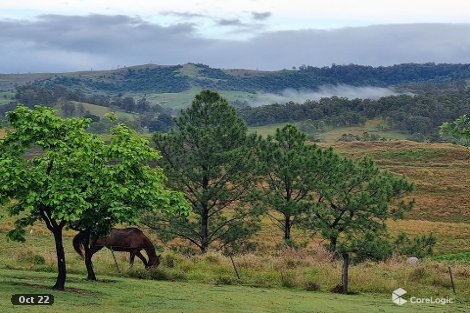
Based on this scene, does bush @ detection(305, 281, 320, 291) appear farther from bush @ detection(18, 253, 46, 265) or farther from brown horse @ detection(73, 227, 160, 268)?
bush @ detection(18, 253, 46, 265)

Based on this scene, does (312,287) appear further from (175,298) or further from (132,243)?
(132,243)

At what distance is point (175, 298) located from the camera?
74.6 feet

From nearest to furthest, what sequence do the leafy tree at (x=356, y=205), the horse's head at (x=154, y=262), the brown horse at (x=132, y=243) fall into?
the horse's head at (x=154, y=262) → the brown horse at (x=132, y=243) → the leafy tree at (x=356, y=205)

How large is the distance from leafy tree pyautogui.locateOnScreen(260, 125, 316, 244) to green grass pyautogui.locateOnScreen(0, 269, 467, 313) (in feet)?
53.5

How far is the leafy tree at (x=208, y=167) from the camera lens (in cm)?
4350

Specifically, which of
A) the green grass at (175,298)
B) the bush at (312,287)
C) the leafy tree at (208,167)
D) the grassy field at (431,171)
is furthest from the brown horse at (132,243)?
the grassy field at (431,171)

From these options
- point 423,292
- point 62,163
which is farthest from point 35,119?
point 423,292

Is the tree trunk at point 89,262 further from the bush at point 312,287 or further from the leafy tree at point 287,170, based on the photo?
the leafy tree at point 287,170

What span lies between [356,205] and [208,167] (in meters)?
11.1

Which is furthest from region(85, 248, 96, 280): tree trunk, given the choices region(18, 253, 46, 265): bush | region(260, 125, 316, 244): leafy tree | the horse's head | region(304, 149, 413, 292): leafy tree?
region(260, 125, 316, 244): leafy tree

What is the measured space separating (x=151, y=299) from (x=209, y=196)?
850 inches
